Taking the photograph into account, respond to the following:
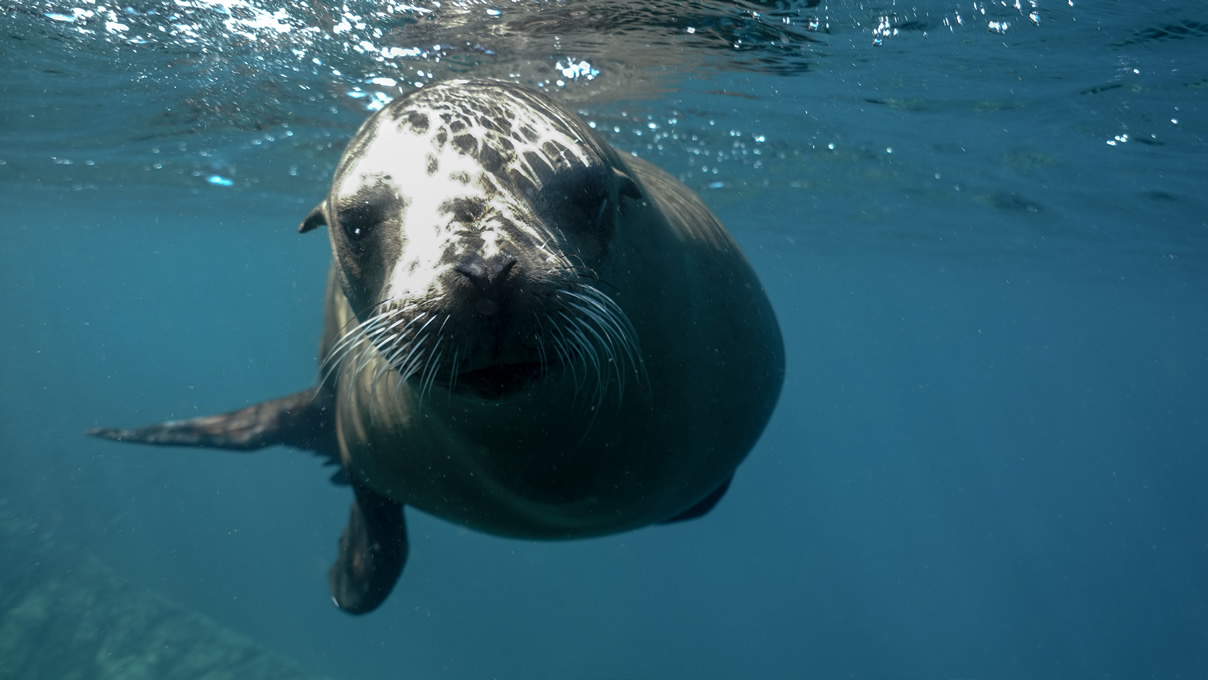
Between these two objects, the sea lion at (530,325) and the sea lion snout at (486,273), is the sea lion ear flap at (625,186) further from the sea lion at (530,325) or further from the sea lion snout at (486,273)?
the sea lion snout at (486,273)

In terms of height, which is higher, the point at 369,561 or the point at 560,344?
the point at 560,344

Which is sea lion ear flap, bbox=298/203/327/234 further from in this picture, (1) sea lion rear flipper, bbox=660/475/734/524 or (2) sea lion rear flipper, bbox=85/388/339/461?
(1) sea lion rear flipper, bbox=660/475/734/524

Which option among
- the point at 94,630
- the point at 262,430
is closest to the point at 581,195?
the point at 262,430

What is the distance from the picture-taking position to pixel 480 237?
197 cm

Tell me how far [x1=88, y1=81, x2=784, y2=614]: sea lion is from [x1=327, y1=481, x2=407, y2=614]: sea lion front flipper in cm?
18

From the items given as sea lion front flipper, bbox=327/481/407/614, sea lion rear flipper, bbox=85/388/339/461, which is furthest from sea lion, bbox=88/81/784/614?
sea lion rear flipper, bbox=85/388/339/461

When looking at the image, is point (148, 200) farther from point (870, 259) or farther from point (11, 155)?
point (870, 259)

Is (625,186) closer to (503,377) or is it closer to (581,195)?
(581,195)

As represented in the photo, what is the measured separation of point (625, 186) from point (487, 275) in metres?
1.05

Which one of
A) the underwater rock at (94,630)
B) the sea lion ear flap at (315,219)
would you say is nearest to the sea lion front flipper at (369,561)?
the sea lion ear flap at (315,219)

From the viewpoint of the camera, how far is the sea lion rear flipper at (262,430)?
214 inches

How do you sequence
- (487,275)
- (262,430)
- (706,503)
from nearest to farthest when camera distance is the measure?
(487,275)
(706,503)
(262,430)

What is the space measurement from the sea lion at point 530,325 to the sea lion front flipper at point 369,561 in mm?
182

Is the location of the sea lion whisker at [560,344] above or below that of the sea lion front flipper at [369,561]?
above
